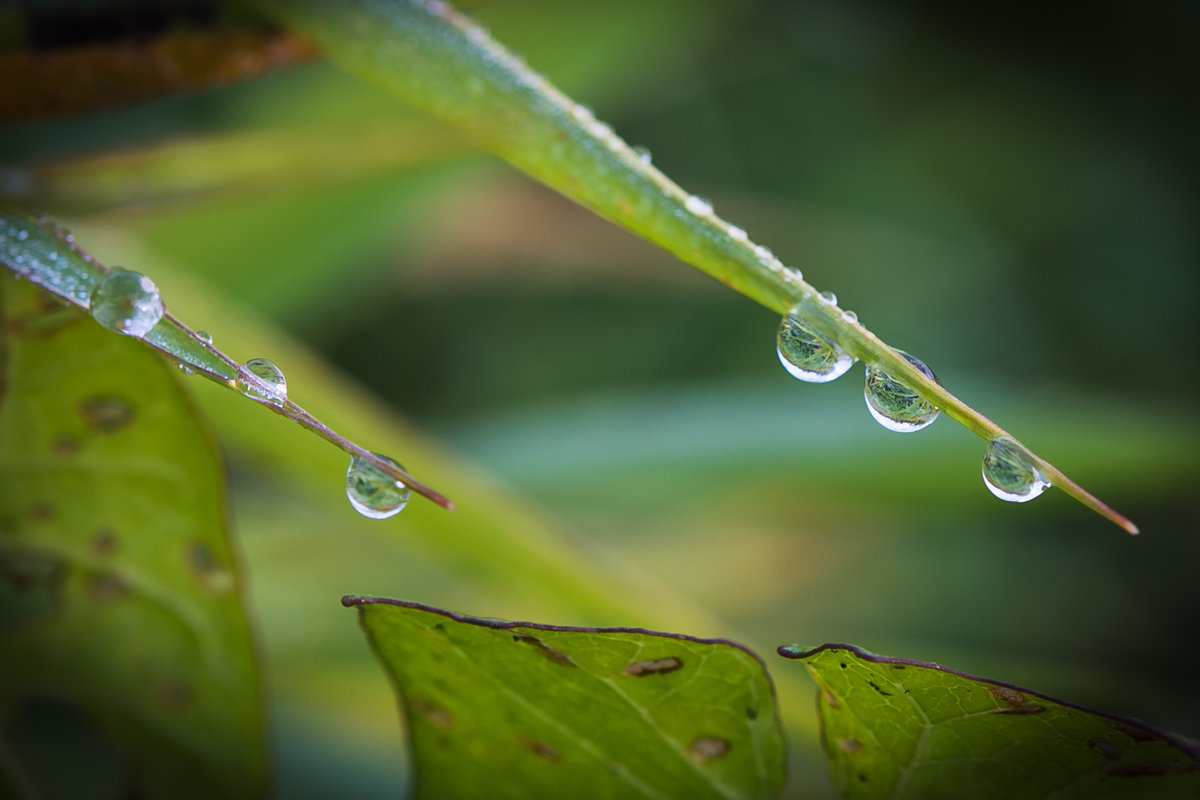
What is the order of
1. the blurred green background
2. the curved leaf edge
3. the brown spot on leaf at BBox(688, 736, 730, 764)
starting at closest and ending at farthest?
1. the curved leaf edge
2. the brown spot on leaf at BBox(688, 736, 730, 764)
3. the blurred green background

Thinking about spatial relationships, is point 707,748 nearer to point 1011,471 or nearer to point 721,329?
point 1011,471

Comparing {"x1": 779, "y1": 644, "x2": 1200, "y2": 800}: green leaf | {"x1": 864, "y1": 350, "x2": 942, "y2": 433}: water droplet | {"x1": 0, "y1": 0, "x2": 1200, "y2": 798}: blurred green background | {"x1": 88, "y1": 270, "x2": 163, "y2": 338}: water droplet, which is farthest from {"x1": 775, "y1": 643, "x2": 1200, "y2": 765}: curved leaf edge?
{"x1": 0, "y1": 0, "x2": 1200, "y2": 798}: blurred green background

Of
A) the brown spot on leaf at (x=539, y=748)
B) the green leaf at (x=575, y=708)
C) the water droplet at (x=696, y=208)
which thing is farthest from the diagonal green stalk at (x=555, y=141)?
the brown spot on leaf at (x=539, y=748)

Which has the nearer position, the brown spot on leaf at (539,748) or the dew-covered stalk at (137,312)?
the dew-covered stalk at (137,312)

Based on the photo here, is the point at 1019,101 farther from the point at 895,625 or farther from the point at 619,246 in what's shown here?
the point at 895,625

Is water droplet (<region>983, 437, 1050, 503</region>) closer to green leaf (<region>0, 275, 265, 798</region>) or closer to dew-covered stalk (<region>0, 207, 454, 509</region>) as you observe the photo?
dew-covered stalk (<region>0, 207, 454, 509</region>)

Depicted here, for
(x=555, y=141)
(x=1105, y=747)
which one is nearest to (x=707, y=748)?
(x=1105, y=747)

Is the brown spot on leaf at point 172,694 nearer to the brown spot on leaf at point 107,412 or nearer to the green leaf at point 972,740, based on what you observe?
the brown spot on leaf at point 107,412

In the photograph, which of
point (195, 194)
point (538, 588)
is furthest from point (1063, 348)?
point (195, 194)

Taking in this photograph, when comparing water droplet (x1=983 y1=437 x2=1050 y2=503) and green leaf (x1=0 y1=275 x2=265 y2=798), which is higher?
water droplet (x1=983 y1=437 x2=1050 y2=503)
